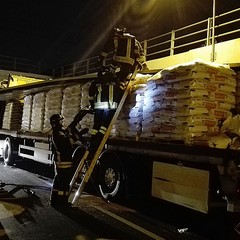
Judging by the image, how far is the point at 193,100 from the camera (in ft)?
20.5

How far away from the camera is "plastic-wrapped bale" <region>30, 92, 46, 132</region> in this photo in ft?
39.2

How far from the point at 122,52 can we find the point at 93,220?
11.0ft

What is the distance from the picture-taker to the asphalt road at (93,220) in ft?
18.4

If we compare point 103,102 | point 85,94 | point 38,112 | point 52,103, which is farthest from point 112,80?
point 38,112

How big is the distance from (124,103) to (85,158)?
1.37 m

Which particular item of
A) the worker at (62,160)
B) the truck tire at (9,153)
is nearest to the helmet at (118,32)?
the worker at (62,160)

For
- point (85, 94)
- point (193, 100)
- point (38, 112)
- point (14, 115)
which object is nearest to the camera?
point (193, 100)

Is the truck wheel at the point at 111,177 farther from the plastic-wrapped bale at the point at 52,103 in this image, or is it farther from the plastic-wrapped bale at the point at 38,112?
the plastic-wrapped bale at the point at 38,112

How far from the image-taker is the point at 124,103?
26.5 ft

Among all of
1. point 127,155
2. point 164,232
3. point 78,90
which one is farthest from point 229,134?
point 78,90

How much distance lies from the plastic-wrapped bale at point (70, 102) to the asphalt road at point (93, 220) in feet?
7.44

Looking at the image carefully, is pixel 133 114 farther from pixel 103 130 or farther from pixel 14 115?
pixel 14 115

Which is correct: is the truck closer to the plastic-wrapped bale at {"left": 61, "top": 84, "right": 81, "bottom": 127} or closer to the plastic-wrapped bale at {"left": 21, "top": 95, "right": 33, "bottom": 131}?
the plastic-wrapped bale at {"left": 61, "top": 84, "right": 81, "bottom": 127}

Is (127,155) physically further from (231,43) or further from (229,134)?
(231,43)
